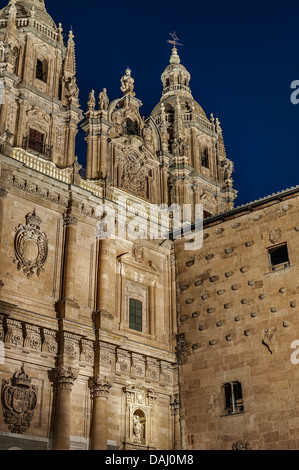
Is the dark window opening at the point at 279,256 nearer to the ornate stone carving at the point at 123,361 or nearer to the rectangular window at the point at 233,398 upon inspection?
the rectangular window at the point at 233,398

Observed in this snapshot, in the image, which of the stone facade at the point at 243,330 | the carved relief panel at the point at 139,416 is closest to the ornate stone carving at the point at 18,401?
the carved relief panel at the point at 139,416

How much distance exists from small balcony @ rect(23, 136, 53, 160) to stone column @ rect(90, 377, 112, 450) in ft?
35.7

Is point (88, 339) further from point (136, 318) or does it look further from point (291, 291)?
point (291, 291)

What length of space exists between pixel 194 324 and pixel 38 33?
16753 millimetres

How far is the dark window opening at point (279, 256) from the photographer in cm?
2864

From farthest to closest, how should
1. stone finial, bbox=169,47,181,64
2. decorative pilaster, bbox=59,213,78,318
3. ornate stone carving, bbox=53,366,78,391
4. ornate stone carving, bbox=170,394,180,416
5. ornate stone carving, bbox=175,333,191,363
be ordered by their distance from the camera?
stone finial, bbox=169,47,181,64, ornate stone carving, bbox=175,333,191,363, ornate stone carving, bbox=170,394,180,416, decorative pilaster, bbox=59,213,78,318, ornate stone carving, bbox=53,366,78,391

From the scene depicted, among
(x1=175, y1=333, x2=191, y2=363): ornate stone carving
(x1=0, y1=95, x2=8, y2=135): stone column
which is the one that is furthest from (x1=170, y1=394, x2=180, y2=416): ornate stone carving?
(x1=0, y1=95, x2=8, y2=135): stone column

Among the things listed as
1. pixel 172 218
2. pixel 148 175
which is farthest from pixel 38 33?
pixel 172 218

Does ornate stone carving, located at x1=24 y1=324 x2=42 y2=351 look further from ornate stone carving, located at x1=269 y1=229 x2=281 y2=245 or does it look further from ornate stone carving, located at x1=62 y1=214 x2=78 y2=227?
ornate stone carving, located at x1=269 y1=229 x2=281 y2=245

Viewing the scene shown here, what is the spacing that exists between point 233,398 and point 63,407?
7.50 meters

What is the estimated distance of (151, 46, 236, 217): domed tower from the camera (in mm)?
37188

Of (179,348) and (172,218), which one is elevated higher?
(172,218)

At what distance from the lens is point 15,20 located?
32625 millimetres
